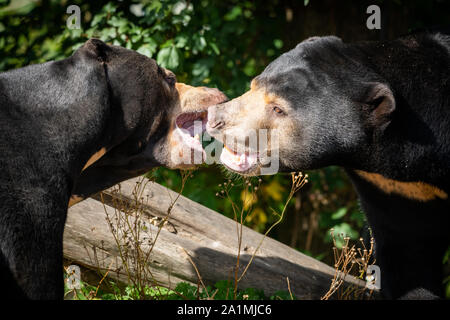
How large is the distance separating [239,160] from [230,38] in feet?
6.55

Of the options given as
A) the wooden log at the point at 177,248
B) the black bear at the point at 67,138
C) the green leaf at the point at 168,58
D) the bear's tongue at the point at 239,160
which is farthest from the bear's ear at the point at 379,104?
the green leaf at the point at 168,58

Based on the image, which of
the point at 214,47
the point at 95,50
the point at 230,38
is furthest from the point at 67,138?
the point at 230,38

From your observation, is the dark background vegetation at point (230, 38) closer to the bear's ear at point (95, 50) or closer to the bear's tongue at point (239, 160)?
the bear's tongue at point (239, 160)

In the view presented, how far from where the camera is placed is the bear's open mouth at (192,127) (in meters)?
3.14

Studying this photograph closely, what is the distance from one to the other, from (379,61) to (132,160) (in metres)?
1.42

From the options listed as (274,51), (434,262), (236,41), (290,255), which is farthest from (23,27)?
(434,262)

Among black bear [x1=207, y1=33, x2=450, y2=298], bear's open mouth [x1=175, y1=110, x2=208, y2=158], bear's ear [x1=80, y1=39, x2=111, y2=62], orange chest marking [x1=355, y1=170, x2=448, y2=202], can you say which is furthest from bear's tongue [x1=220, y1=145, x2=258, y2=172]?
bear's ear [x1=80, y1=39, x2=111, y2=62]

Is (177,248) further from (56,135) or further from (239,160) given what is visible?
(56,135)

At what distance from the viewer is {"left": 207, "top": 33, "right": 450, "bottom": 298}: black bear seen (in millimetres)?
3002

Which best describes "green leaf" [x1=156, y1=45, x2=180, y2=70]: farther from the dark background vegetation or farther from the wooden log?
the wooden log

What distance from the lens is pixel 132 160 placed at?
3051 millimetres

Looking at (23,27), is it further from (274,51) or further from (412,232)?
(412,232)

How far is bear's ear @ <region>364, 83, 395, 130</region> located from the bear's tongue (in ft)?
2.14

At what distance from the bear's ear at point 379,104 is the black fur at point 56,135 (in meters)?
1.06
